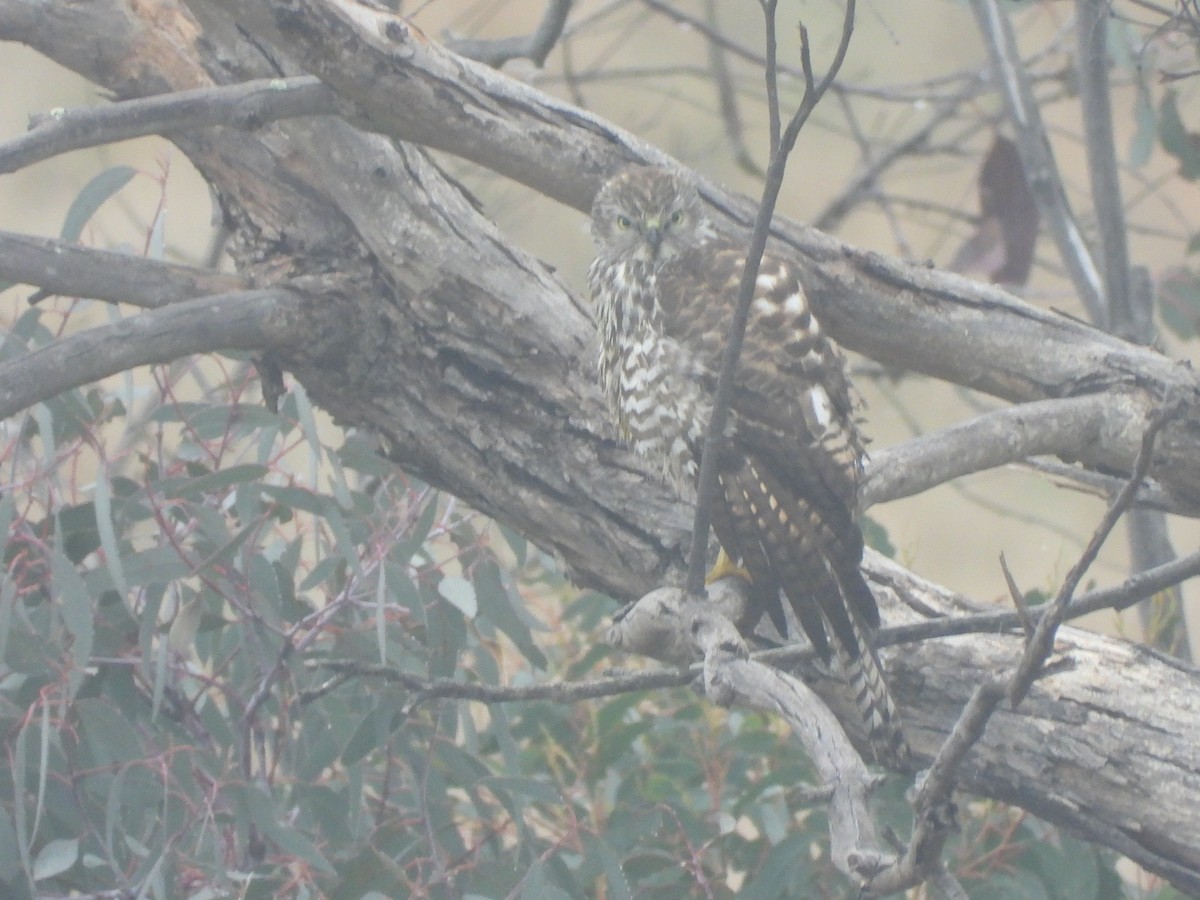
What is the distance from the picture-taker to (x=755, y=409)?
185cm

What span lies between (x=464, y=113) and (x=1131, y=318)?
1.73 m

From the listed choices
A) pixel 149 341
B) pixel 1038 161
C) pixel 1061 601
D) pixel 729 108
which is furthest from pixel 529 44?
pixel 1061 601

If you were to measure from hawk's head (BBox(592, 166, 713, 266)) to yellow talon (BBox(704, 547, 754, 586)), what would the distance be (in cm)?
46

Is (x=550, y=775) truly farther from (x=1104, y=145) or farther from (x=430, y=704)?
(x=1104, y=145)

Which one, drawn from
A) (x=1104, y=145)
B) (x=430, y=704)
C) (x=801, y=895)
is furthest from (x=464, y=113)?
(x=1104, y=145)

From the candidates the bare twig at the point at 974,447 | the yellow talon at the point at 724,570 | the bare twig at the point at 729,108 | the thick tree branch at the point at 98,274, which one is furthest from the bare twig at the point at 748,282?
the bare twig at the point at 729,108

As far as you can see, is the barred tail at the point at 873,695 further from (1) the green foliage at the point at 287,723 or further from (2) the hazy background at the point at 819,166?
(2) the hazy background at the point at 819,166

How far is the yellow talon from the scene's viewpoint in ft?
6.66

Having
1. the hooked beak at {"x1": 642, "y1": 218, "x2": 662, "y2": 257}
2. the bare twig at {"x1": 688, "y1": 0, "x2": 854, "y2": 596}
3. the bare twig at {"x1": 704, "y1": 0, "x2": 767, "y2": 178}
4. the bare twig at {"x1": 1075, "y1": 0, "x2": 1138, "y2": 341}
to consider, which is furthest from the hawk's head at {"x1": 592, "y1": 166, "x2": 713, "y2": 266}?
the bare twig at {"x1": 704, "y1": 0, "x2": 767, "y2": 178}

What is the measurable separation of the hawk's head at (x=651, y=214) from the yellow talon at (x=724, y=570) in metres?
0.46

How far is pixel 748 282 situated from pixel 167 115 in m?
0.80

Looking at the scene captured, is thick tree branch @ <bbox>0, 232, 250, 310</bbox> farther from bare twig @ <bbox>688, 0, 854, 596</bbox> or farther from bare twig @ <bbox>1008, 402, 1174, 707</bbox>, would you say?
bare twig @ <bbox>1008, 402, 1174, 707</bbox>

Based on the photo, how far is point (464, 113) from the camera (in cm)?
180

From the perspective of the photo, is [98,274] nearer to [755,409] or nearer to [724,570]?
[755,409]
